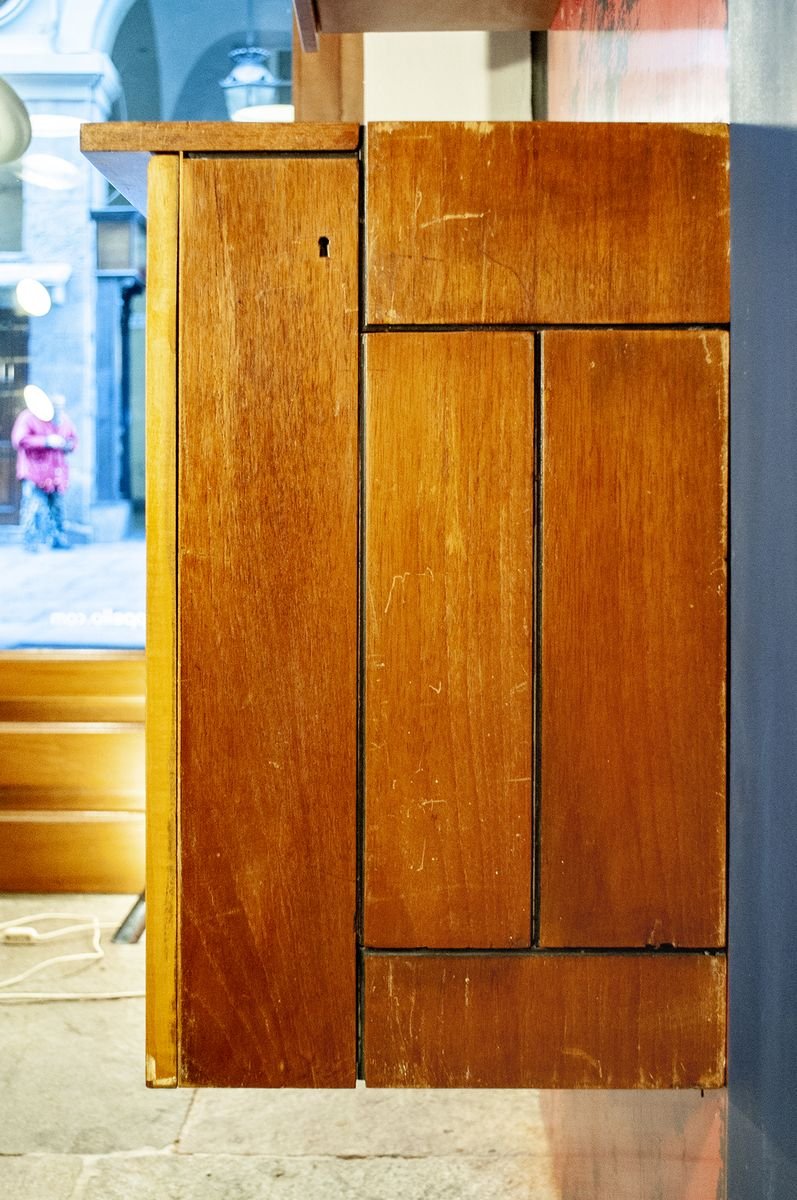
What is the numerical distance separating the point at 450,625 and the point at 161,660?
228mm

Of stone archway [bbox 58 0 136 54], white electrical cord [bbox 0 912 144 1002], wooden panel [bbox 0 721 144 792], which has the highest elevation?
stone archway [bbox 58 0 136 54]

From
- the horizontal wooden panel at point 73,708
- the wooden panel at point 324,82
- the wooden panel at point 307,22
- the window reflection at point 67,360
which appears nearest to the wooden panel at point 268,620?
the wooden panel at point 307,22

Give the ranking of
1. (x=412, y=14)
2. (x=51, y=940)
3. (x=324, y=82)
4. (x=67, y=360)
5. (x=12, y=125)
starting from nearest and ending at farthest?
1. (x=412, y=14)
2. (x=51, y=940)
3. (x=324, y=82)
4. (x=12, y=125)
5. (x=67, y=360)

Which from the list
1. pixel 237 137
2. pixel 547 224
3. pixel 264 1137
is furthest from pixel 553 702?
pixel 264 1137

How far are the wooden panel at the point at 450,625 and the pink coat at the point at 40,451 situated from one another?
2503mm

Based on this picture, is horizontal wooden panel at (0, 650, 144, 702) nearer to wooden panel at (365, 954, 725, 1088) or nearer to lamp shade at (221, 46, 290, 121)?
lamp shade at (221, 46, 290, 121)

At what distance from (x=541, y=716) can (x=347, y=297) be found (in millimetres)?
356

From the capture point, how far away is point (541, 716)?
80 cm

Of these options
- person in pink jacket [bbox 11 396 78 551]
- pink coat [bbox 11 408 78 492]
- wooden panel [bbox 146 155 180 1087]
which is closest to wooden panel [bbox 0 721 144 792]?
person in pink jacket [bbox 11 396 78 551]

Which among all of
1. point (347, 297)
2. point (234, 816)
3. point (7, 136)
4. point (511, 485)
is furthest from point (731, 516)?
point (7, 136)

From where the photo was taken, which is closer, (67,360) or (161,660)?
(161,660)

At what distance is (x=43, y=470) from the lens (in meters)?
3.09

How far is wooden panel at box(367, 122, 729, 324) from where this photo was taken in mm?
784

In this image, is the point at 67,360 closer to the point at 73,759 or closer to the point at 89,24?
the point at 89,24
